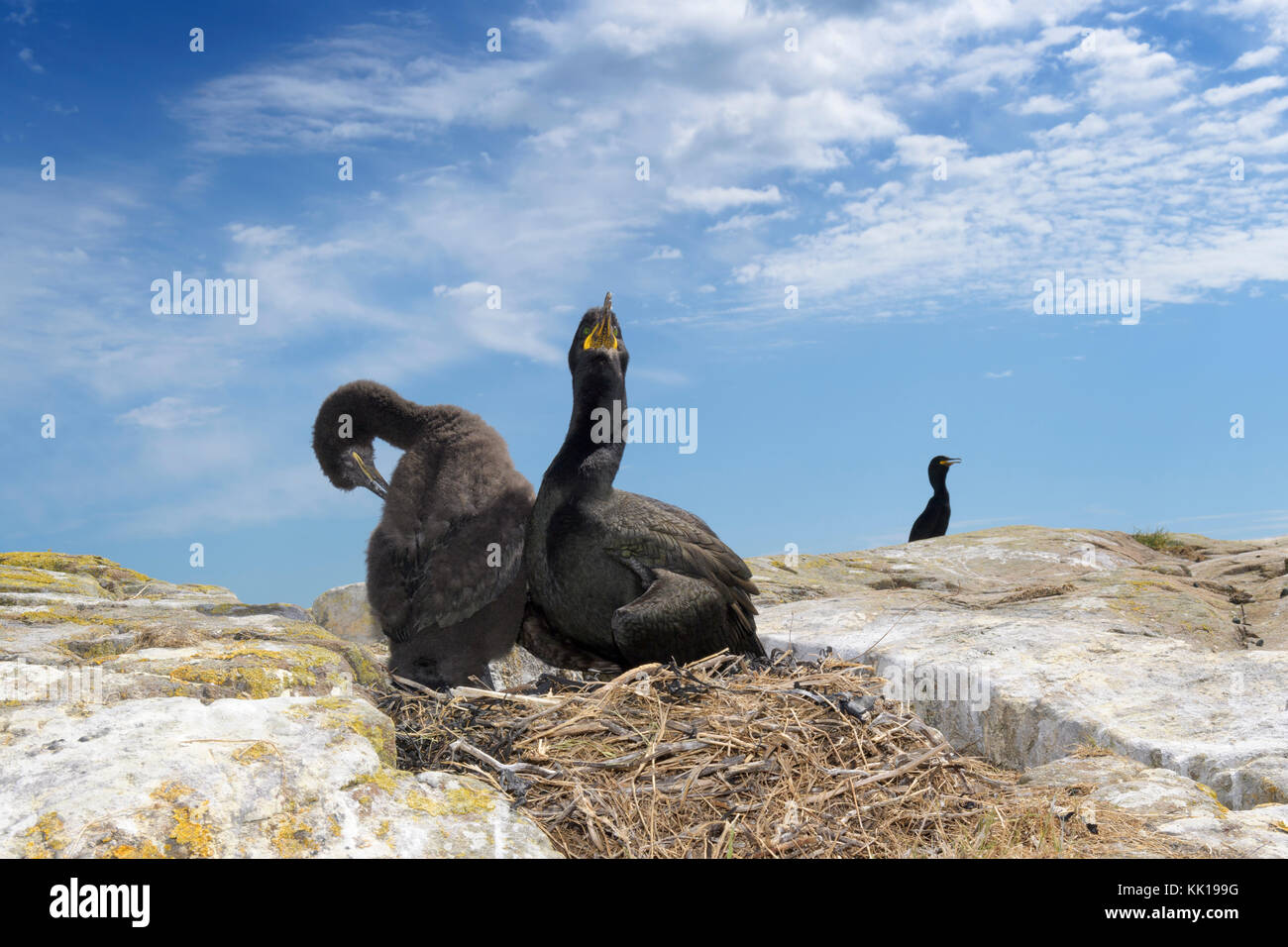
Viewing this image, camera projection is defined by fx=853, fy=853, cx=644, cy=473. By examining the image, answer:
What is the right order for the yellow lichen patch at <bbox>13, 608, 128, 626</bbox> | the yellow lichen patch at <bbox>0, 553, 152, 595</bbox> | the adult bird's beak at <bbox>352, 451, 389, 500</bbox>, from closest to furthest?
the yellow lichen patch at <bbox>13, 608, 128, 626</bbox>
the adult bird's beak at <bbox>352, 451, 389, 500</bbox>
the yellow lichen patch at <bbox>0, 553, 152, 595</bbox>

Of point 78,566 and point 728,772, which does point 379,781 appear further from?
point 78,566

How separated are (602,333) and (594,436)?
0.63m

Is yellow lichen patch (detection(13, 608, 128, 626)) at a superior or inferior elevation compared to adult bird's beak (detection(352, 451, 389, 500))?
inferior

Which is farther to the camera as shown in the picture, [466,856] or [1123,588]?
[1123,588]

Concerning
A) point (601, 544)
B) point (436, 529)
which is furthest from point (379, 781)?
point (601, 544)

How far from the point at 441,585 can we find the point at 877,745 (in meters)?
2.54

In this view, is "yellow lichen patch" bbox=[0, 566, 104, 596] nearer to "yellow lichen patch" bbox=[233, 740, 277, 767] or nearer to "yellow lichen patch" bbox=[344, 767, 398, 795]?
"yellow lichen patch" bbox=[233, 740, 277, 767]

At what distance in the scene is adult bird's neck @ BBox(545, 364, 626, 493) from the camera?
521cm

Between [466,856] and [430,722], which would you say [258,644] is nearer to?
[430,722]

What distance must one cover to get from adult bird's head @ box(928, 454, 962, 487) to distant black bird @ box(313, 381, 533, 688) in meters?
16.6

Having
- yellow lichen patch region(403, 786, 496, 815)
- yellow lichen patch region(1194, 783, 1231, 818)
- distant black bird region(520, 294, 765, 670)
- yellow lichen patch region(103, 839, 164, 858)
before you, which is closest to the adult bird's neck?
distant black bird region(520, 294, 765, 670)
